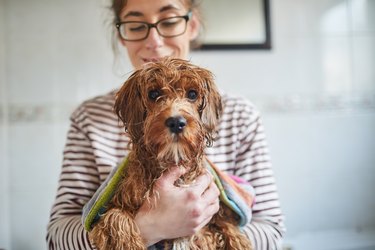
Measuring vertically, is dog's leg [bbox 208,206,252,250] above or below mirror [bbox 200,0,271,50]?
below

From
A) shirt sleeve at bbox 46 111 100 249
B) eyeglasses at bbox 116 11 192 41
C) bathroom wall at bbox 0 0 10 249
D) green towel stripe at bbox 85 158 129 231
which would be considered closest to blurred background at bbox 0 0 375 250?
bathroom wall at bbox 0 0 10 249

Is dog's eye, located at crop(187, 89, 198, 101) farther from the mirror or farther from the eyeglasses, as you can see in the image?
the mirror

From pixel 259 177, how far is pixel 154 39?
559 millimetres

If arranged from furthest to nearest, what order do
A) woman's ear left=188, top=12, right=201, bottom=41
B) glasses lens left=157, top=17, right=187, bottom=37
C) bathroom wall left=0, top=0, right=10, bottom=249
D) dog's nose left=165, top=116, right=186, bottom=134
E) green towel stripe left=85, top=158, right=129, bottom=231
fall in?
1. bathroom wall left=0, top=0, right=10, bottom=249
2. woman's ear left=188, top=12, right=201, bottom=41
3. glasses lens left=157, top=17, right=187, bottom=37
4. green towel stripe left=85, top=158, right=129, bottom=231
5. dog's nose left=165, top=116, right=186, bottom=134

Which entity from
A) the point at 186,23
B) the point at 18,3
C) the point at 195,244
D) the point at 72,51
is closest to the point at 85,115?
the point at 186,23

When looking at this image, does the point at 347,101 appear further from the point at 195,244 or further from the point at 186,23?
the point at 195,244

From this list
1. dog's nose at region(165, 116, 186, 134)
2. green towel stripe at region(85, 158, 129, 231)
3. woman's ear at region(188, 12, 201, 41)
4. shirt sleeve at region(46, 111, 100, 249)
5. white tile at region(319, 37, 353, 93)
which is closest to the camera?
dog's nose at region(165, 116, 186, 134)

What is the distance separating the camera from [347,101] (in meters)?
2.22

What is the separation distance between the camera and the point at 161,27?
3.74ft

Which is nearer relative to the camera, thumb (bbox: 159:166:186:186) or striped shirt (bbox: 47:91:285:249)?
thumb (bbox: 159:166:186:186)

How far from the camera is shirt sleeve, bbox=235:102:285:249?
1.09 m

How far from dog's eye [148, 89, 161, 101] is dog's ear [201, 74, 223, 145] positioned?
122 millimetres

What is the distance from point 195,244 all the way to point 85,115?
57cm

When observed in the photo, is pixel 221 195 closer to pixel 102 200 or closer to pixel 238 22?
pixel 102 200
